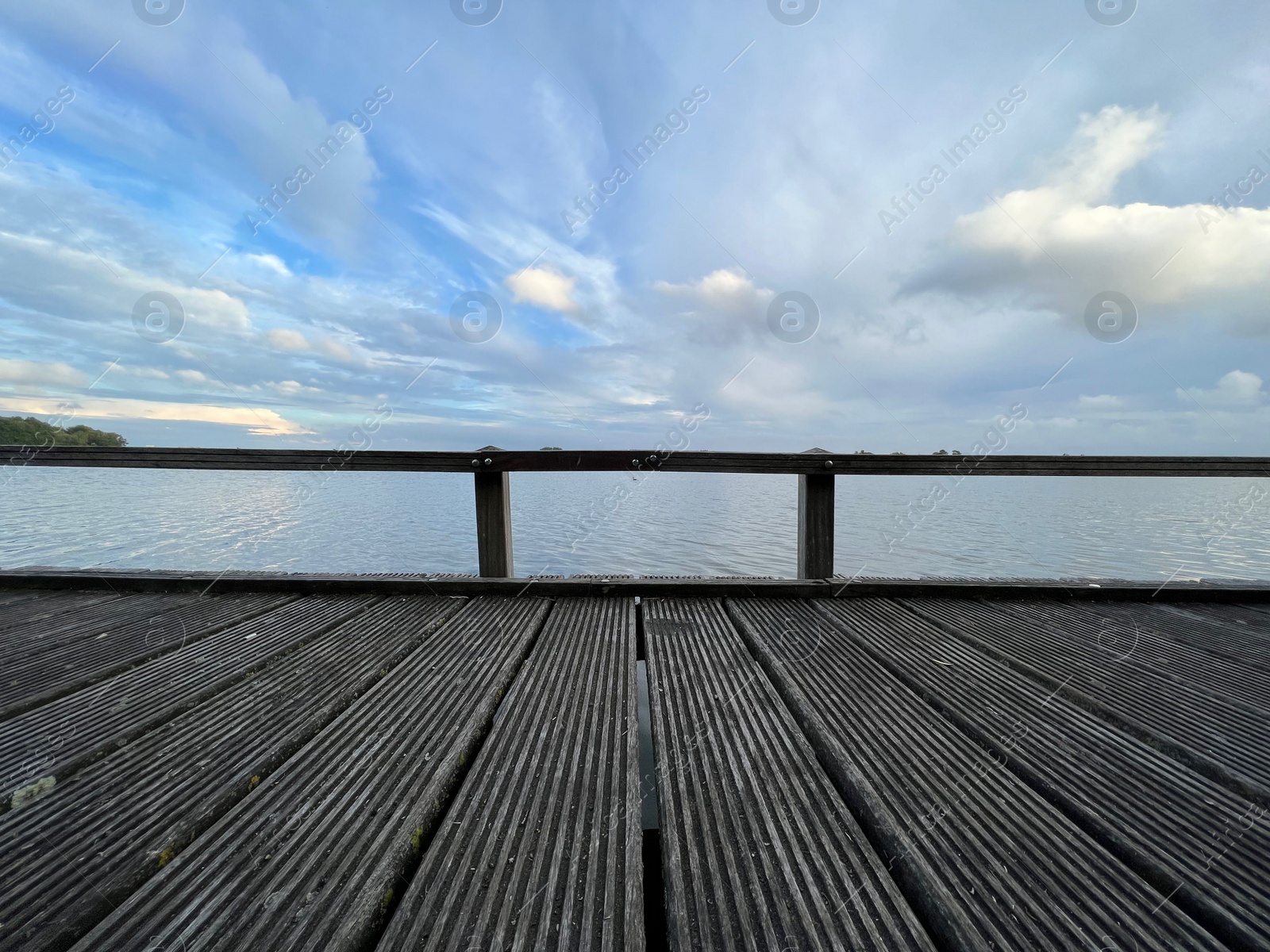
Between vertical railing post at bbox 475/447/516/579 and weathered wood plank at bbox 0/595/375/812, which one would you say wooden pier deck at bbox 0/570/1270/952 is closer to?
weathered wood plank at bbox 0/595/375/812

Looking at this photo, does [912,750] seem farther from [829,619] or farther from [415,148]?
[415,148]

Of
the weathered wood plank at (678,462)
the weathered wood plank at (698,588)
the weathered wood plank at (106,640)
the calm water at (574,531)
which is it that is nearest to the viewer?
the weathered wood plank at (106,640)

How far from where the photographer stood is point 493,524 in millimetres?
2895

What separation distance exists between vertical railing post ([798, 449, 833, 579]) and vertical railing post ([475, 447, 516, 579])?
1.76 m

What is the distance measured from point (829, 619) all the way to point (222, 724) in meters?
2.32

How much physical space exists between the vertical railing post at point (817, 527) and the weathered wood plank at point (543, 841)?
1.64 meters

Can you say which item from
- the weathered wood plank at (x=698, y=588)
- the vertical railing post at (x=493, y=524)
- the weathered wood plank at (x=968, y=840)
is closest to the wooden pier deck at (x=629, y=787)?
the weathered wood plank at (x=968, y=840)

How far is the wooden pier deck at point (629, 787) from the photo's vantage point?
836 mm

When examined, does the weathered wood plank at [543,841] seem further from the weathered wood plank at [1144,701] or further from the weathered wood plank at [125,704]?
the weathered wood plank at [1144,701]

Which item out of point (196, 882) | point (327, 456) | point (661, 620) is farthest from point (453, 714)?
point (327, 456)

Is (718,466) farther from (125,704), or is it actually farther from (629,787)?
(125,704)

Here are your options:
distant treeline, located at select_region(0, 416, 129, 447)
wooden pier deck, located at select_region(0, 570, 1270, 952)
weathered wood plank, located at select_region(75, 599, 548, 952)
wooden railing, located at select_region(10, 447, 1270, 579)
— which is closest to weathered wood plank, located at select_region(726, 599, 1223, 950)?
wooden pier deck, located at select_region(0, 570, 1270, 952)

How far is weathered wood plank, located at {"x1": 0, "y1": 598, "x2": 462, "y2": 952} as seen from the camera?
2.81ft

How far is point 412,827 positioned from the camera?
1.01 m
